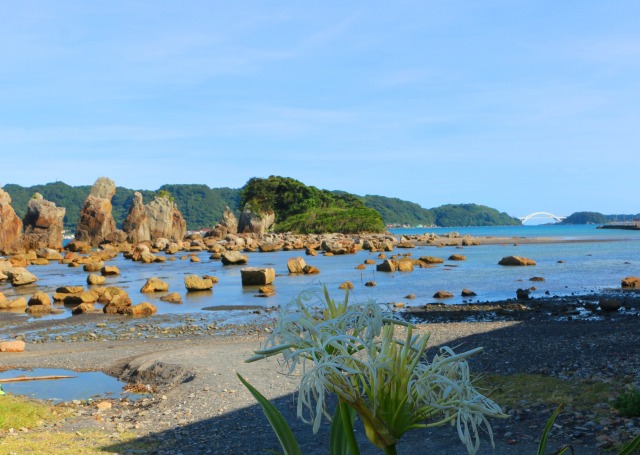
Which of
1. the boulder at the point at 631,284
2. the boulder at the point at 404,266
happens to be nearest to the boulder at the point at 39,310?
the boulder at the point at 404,266

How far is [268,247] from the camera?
64.3m

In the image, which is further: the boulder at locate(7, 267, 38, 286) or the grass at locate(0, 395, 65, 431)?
the boulder at locate(7, 267, 38, 286)

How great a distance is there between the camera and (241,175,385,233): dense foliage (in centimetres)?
9688

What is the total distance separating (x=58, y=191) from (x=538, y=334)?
16529 centimetres

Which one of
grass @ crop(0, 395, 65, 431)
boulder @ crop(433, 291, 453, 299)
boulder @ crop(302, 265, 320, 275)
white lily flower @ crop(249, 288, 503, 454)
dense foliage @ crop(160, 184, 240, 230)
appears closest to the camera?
white lily flower @ crop(249, 288, 503, 454)

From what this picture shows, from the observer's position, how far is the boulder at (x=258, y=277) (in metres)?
30.8

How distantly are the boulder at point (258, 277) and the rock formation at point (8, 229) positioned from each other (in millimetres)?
43248

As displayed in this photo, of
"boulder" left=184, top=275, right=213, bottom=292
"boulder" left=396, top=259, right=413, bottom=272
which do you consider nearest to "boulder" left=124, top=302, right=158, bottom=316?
"boulder" left=184, top=275, right=213, bottom=292

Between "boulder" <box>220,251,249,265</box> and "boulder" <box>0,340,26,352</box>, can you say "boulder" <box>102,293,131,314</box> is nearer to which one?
"boulder" <box>0,340,26,352</box>

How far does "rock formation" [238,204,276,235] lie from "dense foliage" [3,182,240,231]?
4966cm

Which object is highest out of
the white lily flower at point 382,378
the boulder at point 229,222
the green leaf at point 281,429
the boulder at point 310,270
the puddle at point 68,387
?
the boulder at point 229,222

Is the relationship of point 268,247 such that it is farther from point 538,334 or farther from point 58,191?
point 58,191

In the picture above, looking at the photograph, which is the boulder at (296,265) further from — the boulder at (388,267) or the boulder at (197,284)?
the boulder at (197,284)

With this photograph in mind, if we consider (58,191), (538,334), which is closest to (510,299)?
(538,334)
